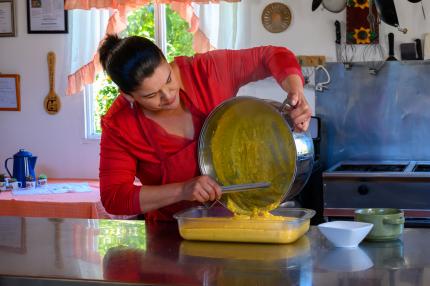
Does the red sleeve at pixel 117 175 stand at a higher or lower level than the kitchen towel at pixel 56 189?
higher

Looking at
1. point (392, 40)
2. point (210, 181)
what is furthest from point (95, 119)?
point (210, 181)

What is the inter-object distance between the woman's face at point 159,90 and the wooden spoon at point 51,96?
320cm

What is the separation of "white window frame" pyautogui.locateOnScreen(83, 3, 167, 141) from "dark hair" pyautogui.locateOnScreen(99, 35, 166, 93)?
2996mm

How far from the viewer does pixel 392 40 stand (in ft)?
14.6

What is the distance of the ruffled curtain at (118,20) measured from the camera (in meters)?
4.78

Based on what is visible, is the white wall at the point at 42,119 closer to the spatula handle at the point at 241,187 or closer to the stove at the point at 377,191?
the stove at the point at 377,191

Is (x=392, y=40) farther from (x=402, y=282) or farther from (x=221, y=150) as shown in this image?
(x=402, y=282)

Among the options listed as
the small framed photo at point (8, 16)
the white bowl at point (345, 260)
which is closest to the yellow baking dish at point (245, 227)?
the white bowl at point (345, 260)

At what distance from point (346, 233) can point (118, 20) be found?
3444 millimetres

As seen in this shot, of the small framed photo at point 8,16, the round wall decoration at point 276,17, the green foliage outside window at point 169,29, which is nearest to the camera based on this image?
the round wall decoration at point 276,17

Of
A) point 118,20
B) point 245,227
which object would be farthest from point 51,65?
point 245,227

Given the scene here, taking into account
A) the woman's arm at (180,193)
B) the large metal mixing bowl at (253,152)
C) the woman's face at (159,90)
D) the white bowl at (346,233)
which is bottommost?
the white bowl at (346,233)

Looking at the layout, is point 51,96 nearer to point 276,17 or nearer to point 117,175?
point 276,17

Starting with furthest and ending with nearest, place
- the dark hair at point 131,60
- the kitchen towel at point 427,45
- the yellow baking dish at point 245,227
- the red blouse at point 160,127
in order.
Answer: the kitchen towel at point 427,45 < the red blouse at point 160,127 < the dark hair at point 131,60 < the yellow baking dish at point 245,227
